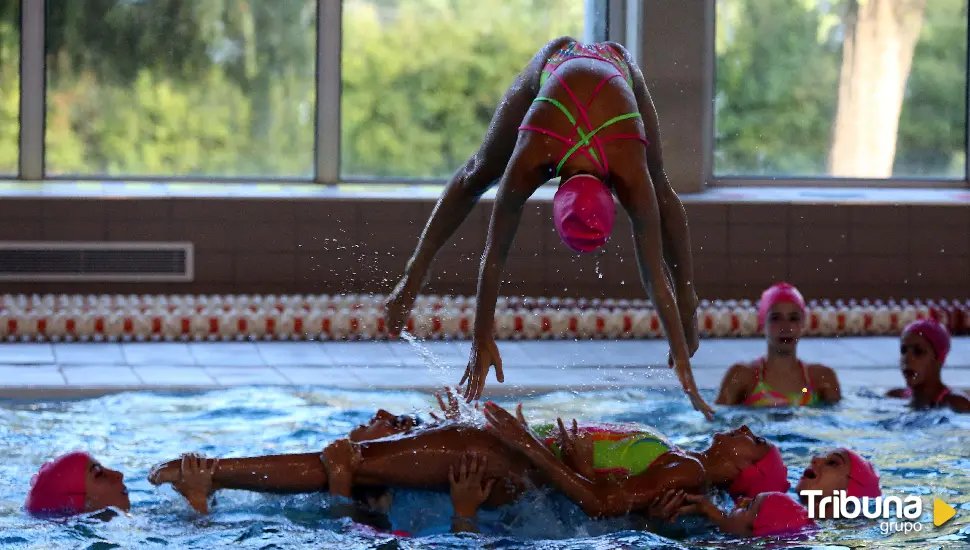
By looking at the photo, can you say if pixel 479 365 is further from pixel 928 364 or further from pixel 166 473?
pixel 928 364

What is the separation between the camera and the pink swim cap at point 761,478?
5133mm

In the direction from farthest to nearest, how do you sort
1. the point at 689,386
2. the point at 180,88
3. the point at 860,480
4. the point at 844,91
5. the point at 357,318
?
the point at 844,91 < the point at 180,88 < the point at 357,318 < the point at 860,480 < the point at 689,386

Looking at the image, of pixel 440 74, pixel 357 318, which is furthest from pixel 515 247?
pixel 440 74

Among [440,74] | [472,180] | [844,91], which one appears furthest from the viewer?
[844,91]

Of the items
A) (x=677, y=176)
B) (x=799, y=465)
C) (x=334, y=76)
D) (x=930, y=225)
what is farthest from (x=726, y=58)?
(x=799, y=465)

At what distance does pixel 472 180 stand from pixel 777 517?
5.53ft

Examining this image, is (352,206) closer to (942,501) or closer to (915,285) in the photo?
(915,285)

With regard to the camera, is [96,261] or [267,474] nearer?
[267,474]

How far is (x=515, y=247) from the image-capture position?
31.4 ft

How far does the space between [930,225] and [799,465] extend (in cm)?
433

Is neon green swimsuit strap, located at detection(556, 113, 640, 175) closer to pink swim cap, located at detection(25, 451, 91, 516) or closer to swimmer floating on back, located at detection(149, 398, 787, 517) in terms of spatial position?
swimmer floating on back, located at detection(149, 398, 787, 517)

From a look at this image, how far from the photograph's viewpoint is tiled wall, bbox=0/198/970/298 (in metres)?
9.37

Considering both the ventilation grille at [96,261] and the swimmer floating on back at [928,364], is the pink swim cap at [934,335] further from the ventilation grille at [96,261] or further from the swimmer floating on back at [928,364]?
the ventilation grille at [96,261]

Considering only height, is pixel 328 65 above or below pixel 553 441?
above
